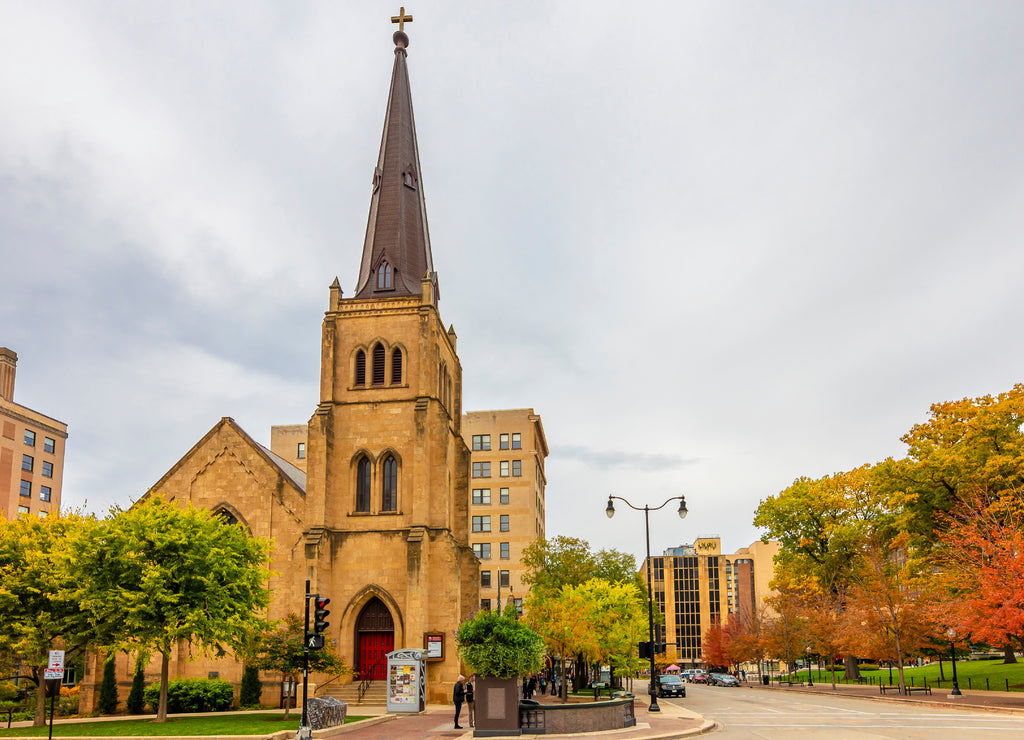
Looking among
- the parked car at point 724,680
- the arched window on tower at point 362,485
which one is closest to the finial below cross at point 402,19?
the arched window on tower at point 362,485

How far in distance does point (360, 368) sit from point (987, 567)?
98.8ft

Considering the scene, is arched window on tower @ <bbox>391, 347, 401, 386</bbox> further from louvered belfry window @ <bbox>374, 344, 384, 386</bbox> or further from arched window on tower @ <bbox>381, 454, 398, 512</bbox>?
arched window on tower @ <bbox>381, 454, 398, 512</bbox>

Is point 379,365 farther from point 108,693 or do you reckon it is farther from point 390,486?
point 108,693

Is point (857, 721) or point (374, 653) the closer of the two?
point (857, 721)

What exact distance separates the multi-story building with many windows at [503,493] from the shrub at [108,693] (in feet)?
150

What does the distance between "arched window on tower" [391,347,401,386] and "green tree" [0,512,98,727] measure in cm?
1688

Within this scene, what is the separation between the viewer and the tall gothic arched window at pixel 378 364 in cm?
4653

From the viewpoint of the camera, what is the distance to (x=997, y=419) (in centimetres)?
4578

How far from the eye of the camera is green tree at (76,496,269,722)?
3112cm

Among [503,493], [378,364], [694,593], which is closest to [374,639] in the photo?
[378,364]

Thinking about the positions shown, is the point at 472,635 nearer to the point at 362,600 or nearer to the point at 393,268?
the point at 362,600

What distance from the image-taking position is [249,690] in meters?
39.5

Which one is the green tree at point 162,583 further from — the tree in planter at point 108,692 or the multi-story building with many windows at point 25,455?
the multi-story building with many windows at point 25,455

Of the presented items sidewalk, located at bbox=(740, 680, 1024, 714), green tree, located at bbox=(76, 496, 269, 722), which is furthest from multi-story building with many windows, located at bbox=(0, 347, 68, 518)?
sidewalk, located at bbox=(740, 680, 1024, 714)
